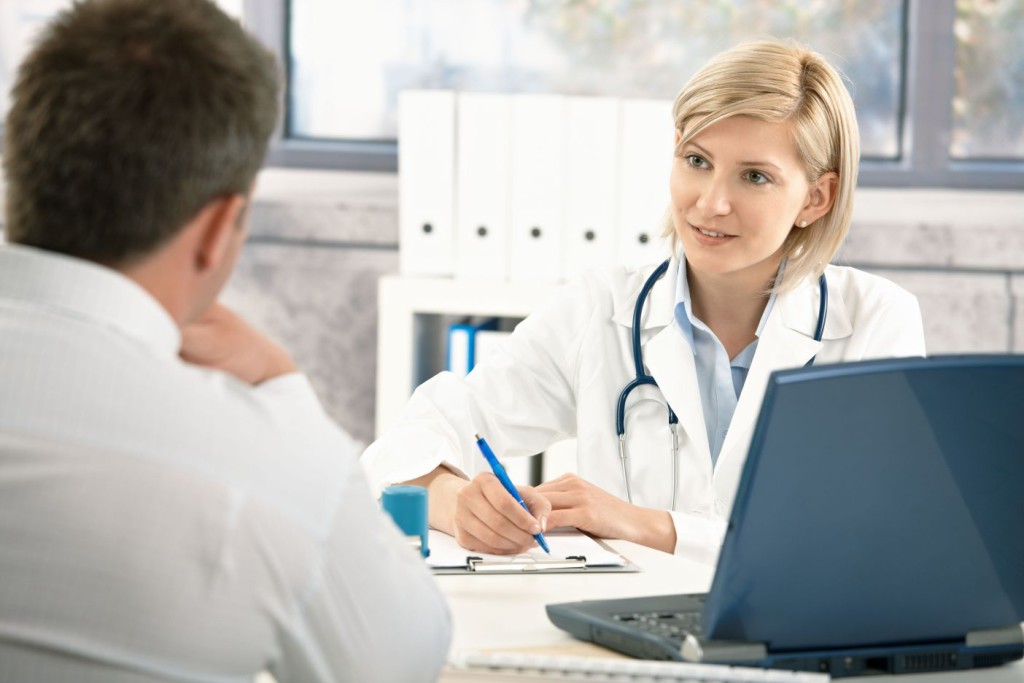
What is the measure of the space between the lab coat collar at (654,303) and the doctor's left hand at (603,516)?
15.3 inches

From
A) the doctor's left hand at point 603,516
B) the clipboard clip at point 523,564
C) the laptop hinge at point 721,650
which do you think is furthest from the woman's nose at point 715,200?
the laptop hinge at point 721,650

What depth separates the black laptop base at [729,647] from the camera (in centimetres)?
108

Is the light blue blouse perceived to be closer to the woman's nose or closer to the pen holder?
the woman's nose

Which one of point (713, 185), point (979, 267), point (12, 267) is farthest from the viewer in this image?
point (979, 267)

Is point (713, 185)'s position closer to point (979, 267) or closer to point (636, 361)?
point (636, 361)

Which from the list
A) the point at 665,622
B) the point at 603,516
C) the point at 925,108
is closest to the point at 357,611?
the point at 665,622

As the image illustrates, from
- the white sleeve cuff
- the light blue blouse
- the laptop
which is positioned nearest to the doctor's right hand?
the white sleeve cuff

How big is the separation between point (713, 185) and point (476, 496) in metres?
0.62

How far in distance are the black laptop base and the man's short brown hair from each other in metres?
0.54

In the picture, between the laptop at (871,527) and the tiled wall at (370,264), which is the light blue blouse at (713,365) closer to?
the laptop at (871,527)

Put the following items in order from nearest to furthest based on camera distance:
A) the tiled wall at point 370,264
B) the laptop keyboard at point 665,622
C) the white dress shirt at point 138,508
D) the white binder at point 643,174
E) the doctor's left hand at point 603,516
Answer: the white dress shirt at point 138,508
the laptop keyboard at point 665,622
the doctor's left hand at point 603,516
the white binder at point 643,174
the tiled wall at point 370,264

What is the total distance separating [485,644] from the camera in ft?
3.85

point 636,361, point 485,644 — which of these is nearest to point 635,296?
point 636,361

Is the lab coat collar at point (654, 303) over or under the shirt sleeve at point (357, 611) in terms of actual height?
over
